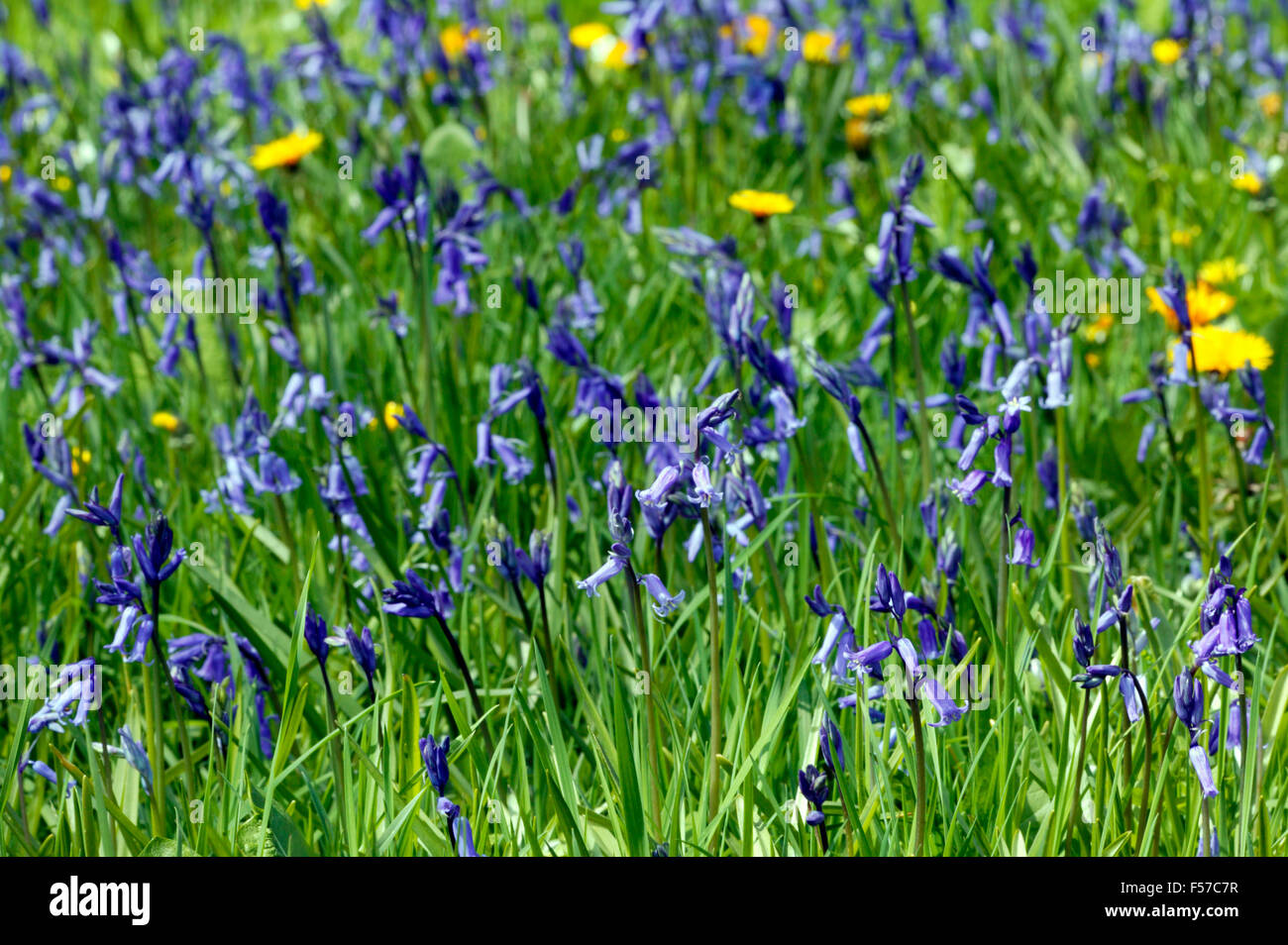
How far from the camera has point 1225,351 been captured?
3262mm

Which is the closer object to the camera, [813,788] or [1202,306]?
[813,788]

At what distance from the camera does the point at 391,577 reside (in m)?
2.71

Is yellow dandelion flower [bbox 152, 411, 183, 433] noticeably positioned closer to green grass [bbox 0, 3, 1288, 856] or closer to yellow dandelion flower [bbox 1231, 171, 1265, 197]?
green grass [bbox 0, 3, 1288, 856]

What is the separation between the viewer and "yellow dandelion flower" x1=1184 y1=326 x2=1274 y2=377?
3.18 m

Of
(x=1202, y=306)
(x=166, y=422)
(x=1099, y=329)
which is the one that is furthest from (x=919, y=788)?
(x=1099, y=329)

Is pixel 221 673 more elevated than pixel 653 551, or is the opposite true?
pixel 653 551

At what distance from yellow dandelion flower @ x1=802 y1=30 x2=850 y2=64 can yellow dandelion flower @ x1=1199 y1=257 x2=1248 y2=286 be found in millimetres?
1970

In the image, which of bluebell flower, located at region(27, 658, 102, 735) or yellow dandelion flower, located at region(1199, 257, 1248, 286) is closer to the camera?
bluebell flower, located at region(27, 658, 102, 735)

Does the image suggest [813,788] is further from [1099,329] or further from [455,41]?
[455,41]

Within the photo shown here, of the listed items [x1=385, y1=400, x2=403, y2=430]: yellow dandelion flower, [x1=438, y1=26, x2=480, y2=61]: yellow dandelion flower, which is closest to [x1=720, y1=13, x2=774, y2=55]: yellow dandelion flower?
[x1=438, y1=26, x2=480, y2=61]: yellow dandelion flower

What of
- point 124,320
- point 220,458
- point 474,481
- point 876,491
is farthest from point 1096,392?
Answer: point 124,320

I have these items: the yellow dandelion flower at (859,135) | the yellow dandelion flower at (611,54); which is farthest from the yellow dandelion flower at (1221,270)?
the yellow dandelion flower at (611,54)

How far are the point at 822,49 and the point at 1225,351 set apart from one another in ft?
9.84
